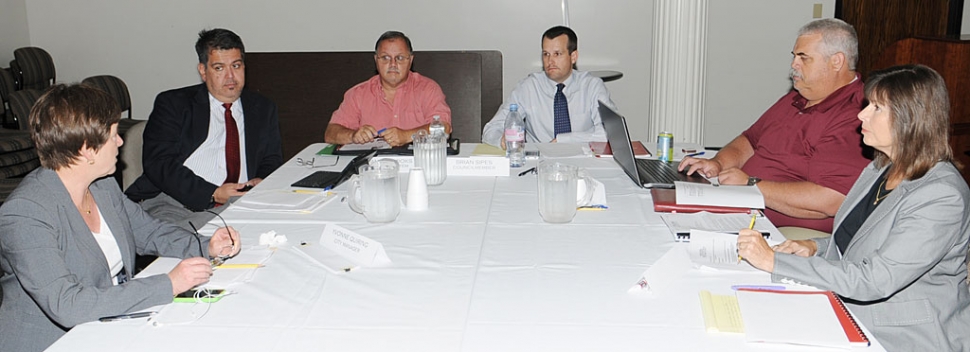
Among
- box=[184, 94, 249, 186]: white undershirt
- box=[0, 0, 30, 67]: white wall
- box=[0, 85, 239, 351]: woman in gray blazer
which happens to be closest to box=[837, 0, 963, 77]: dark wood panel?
box=[184, 94, 249, 186]: white undershirt

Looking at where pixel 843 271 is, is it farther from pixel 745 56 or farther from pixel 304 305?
pixel 745 56

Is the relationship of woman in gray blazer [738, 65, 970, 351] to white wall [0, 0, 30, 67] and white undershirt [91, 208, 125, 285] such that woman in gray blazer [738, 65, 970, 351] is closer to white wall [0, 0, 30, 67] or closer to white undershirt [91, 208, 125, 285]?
white undershirt [91, 208, 125, 285]

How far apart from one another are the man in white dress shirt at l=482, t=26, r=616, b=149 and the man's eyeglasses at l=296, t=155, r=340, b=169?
766 millimetres

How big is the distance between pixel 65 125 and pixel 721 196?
68.8 inches

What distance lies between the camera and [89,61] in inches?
237

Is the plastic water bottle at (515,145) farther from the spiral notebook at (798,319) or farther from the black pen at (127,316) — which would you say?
the black pen at (127,316)

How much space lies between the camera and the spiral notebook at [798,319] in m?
1.45

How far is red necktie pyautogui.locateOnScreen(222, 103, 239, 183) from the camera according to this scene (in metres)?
3.32

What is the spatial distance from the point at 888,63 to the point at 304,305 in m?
Result: 3.95

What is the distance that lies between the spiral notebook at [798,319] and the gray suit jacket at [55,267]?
1.17 metres

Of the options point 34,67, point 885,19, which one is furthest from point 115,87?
point 885,19

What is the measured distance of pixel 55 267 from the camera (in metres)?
1.64

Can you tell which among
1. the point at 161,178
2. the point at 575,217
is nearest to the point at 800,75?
the point at 575,217

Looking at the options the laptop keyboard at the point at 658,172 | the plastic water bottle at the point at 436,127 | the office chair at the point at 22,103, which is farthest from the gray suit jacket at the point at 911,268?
the office chair at the point at 22,103
